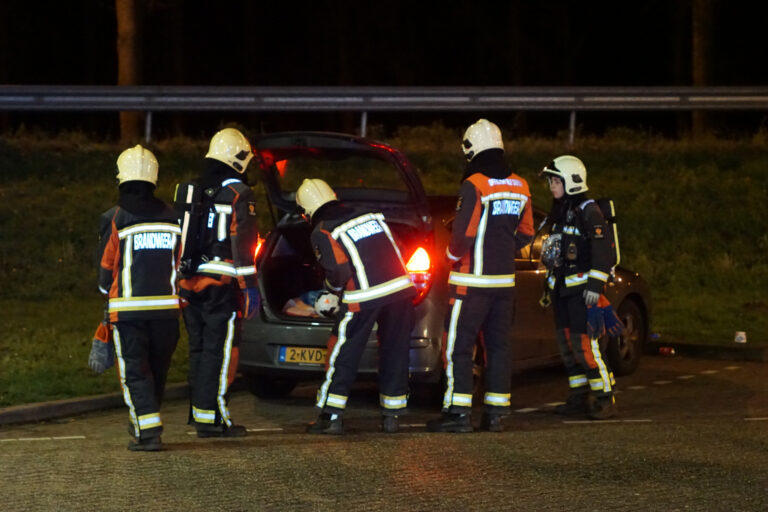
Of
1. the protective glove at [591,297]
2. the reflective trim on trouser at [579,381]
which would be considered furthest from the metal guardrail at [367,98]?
the protective glove at [591,297]

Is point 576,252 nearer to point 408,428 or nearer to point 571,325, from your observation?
point 571,325

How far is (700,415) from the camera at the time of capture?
9.58m

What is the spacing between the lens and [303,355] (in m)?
9.55

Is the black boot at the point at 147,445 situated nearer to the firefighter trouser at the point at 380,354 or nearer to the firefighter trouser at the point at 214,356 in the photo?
the firefighter trouser at the point at 214,356

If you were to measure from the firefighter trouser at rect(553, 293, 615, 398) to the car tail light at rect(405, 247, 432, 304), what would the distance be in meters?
1.08

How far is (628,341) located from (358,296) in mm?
3819

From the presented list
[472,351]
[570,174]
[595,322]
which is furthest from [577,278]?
[472,351]

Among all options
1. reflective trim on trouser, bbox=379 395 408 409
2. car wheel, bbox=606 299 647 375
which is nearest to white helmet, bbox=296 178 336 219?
reflective trim on trouser, bbox=379 395 408 409

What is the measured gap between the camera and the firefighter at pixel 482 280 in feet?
29.3

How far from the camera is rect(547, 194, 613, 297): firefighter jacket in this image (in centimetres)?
951

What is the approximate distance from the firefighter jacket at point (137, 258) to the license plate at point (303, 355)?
4.95 ft

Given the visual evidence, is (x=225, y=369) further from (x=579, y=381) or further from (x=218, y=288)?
(x=579, y=381)
